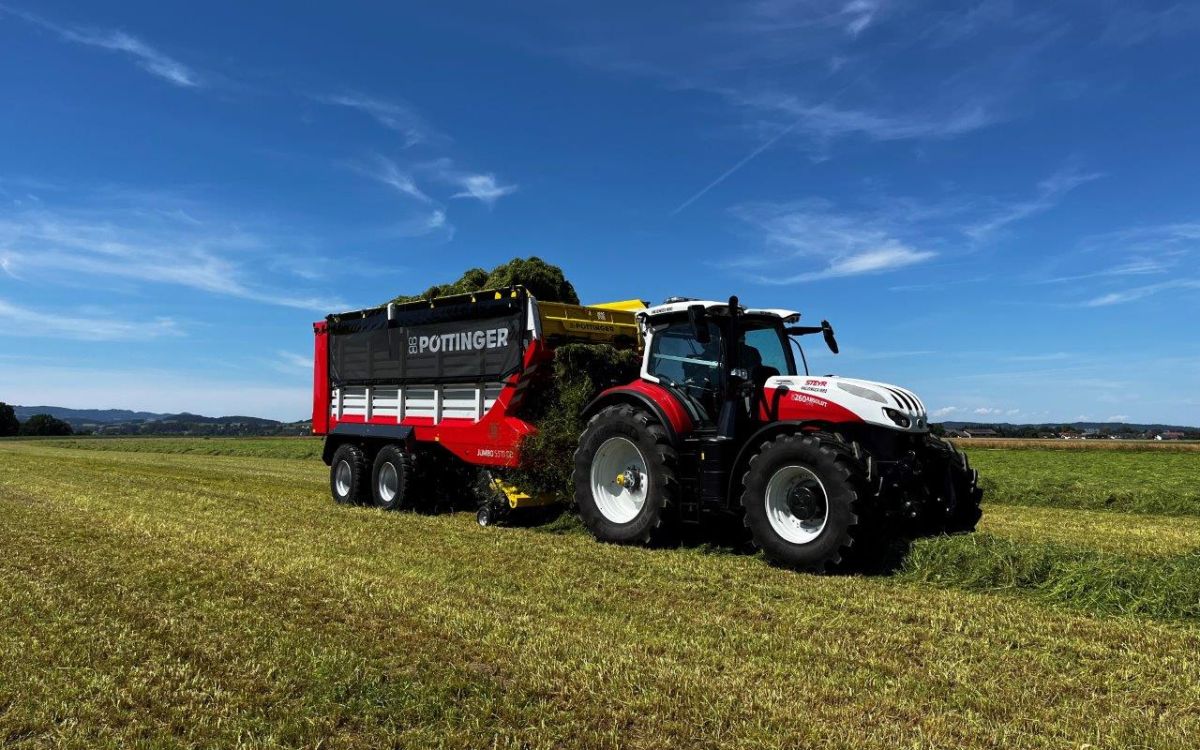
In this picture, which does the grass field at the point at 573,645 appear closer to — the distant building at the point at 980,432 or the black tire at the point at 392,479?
the black tire at the point at 392,479

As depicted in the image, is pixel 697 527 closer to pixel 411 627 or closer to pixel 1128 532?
pixel 411 627

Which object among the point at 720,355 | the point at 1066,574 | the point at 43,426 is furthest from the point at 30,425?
the point at 1066,574

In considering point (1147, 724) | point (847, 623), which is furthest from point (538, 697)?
point (1147, 724)

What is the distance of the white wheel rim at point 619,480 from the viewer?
8.37 metres

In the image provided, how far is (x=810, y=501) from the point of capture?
6.75 meters

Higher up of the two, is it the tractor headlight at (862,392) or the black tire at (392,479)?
the tractor headlight at (862,392)

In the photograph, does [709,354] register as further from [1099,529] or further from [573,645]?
[1099,529]

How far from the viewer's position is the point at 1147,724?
Result: 3557 millimetres

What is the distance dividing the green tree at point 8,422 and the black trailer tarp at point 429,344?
72473 mm

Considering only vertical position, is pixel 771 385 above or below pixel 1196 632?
above

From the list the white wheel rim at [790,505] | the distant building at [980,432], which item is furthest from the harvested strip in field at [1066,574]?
the distant building at [980,432]

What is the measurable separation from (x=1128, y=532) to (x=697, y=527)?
5547mm

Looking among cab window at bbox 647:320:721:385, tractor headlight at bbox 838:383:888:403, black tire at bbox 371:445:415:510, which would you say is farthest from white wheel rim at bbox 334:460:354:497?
tractor headlight at bbox 838:383:888:403

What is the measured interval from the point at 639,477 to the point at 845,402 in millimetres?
2359
